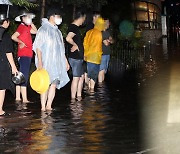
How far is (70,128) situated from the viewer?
803cm

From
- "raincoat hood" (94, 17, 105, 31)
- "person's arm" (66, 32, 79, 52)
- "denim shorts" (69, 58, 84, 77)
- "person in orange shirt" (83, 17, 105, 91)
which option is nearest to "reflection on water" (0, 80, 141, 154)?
"denim shorts" (69, 58, 84, 77)

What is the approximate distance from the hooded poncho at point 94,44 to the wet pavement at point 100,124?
35.2 inches

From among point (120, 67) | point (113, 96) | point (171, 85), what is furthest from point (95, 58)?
point (120, 67)

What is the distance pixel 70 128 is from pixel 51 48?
1.94 meters

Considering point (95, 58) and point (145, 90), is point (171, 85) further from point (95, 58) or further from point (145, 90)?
point (95, 58)

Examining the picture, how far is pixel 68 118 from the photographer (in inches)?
352

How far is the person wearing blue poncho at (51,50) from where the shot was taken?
9242 millimetres

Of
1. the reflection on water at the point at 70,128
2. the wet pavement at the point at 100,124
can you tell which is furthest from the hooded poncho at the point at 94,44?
the reflection on water at the point at 70,128

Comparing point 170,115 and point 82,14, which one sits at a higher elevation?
point 82,14

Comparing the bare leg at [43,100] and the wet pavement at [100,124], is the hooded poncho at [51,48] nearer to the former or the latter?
the bare leg at [43,100]

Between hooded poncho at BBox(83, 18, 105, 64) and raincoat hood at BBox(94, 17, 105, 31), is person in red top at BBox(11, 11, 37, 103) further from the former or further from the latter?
raincoat hood at BBox(94, 17, 105, 31)

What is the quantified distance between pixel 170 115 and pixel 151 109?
29.1 inches

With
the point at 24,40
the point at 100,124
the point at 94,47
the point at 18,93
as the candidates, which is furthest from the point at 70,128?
the point at 94,47

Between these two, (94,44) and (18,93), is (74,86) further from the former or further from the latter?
(94,44)
